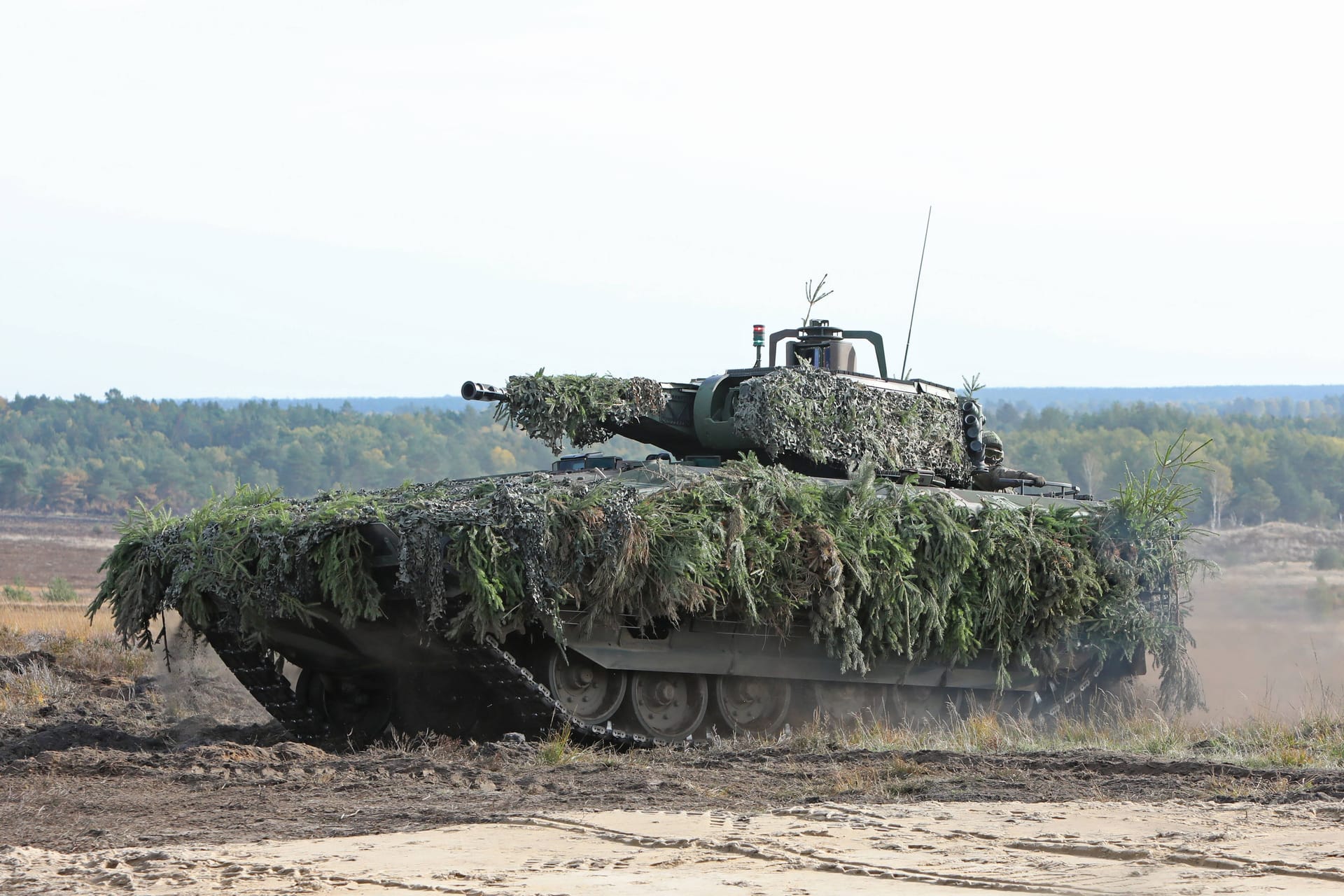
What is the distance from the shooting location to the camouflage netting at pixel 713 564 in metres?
9.63

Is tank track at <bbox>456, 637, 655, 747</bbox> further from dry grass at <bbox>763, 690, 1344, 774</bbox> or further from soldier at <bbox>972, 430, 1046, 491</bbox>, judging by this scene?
soldier at <bbox>972, 430, 1046, 491</bbox>

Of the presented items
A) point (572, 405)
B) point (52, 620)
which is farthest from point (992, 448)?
point (52, 620)

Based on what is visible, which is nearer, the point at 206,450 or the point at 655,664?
the point at 655,664

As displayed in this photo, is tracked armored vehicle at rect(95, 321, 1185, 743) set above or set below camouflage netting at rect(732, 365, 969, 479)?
below

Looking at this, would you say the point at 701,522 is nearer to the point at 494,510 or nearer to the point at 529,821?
the point at 494,510

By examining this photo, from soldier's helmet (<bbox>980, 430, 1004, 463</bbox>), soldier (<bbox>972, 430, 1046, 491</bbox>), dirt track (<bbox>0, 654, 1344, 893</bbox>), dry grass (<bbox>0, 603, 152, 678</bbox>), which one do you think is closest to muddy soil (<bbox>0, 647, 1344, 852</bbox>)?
dirt track (<bbox>0, 654, 1344, 893</bbox>)

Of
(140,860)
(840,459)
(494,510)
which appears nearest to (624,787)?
(494,510)

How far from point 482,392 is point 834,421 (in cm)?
260

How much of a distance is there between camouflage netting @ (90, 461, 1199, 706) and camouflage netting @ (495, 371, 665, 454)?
1065mm

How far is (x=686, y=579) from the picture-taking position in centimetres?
A: 987

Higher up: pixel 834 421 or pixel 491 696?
pixel 834 421

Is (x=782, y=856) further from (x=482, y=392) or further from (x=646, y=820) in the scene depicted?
(x=482, y=392)

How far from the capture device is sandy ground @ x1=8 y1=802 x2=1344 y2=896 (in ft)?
19.0

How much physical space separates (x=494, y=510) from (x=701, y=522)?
1.32 metres
